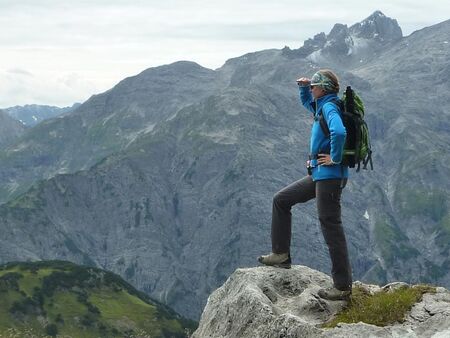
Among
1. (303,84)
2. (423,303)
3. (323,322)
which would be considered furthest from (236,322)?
(303,84)

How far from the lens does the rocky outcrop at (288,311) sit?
1262 centimetres

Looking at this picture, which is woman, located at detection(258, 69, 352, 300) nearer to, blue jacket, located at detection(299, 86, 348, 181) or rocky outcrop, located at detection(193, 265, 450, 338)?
blue jacket, located at detection(299, 86, 348, 181)

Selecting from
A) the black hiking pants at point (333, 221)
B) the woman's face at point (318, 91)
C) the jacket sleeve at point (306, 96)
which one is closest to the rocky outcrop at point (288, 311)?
the black hiking pants at point (333, 221)

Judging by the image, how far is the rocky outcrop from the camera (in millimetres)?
12617

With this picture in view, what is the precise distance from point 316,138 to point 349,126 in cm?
85

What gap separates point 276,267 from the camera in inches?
685

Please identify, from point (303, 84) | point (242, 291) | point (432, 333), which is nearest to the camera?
point (432, 333)

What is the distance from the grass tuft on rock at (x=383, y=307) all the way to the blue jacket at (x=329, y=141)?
2.95 meters

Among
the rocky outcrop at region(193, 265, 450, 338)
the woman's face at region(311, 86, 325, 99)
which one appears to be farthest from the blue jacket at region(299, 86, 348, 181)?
the rocky outcrop at region(193, 265, 450, 338)

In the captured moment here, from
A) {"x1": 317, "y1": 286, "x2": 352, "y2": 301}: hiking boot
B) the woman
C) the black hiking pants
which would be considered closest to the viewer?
the woman

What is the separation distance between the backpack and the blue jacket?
0.20 meters

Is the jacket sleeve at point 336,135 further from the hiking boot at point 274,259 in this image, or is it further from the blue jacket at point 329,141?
the hiking boot at point 274,259

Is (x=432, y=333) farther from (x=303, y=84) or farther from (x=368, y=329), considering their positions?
(x=303, y=84)

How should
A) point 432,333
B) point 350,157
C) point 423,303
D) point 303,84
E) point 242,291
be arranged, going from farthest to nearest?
point 303,84, point 242,291, point 350,157, point 423,303, point 432,333
